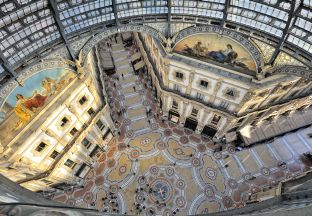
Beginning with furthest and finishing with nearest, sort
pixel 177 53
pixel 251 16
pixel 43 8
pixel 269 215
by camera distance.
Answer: pixel 177 53 → pixel 251 16 → pixel 43 8 → pixel 269 215

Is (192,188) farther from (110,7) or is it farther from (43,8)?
(43,8)

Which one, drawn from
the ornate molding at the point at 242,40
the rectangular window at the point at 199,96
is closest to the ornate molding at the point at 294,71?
the ornate molding at the point at 242,40

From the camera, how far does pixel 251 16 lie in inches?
1270

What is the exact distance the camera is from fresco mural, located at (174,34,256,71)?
34.9 meters

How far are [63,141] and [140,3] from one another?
23315mm

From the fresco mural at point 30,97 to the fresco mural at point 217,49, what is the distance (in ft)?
57.8

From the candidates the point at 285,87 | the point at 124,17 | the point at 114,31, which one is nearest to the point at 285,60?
the point at 285,87

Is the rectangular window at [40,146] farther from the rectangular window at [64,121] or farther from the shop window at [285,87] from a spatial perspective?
the shop window at [285,87]

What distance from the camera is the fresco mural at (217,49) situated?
1373 inches

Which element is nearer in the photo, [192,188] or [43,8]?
[43,8]

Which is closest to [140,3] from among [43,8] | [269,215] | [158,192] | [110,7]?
[110,7]

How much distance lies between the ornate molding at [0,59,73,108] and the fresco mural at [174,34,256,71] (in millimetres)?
16800

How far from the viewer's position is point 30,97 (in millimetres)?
33000

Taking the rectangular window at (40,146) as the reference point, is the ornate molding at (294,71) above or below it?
above
